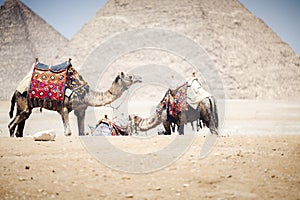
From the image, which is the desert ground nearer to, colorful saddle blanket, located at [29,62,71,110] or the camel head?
colorful saddle blanket, located at [29,62,71,110]

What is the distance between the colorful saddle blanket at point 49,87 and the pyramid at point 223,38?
55.0 metres

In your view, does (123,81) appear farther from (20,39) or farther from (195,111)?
(20,39)

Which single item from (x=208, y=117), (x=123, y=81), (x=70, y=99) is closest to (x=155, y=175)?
(x=208, y=117)

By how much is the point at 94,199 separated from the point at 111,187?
37 cm

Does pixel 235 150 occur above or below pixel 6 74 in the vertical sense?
below

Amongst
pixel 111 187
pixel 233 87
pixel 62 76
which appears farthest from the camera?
pixel 233 87

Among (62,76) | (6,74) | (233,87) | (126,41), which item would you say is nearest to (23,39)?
(6,74)

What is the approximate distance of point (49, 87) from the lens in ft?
27.9

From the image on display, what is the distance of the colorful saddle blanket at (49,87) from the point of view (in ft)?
27.9

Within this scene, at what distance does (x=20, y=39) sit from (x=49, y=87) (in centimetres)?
10083

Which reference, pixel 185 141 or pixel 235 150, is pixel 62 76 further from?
pixel 235 150

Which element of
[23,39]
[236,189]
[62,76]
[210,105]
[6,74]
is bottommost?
[236,189]

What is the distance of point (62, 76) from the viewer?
28.1ft

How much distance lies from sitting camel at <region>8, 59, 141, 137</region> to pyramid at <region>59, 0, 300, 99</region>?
54.3m
